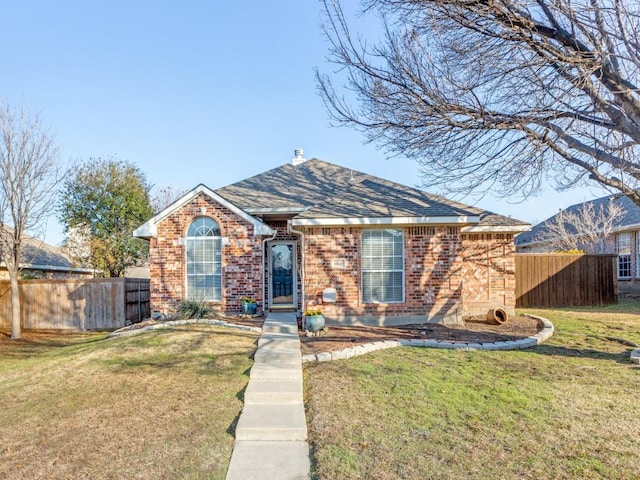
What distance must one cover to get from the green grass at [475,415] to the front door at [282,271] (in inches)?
241

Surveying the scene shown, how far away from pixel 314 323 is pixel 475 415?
17.1ft

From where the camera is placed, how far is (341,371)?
22.0 ft

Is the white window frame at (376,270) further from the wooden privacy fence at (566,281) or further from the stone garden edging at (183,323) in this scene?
the wooden privacy fence at (566,281)

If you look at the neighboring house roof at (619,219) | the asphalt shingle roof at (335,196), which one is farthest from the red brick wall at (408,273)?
the neighboring house roof at (619,219)

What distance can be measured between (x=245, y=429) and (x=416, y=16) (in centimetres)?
669

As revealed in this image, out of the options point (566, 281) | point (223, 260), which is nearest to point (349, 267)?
point (223, 260)

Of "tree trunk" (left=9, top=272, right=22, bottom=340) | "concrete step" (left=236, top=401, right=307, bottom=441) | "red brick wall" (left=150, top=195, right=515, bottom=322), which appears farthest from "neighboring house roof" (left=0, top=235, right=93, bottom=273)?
"concrete step" (left=236, top=401, right=307, bottom=441)

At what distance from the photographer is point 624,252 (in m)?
20.1

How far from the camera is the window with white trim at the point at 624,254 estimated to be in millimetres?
19755

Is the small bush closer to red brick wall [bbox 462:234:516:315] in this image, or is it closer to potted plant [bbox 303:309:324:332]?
potted plant [bbox 303:309:324:332]

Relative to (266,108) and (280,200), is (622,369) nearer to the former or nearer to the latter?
(280,200)

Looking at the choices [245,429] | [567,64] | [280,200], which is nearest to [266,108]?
[280,200]

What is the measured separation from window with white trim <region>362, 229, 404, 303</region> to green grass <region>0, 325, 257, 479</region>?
3.73m

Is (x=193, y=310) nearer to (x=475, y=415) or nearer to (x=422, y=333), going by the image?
(x=422, y=333)
